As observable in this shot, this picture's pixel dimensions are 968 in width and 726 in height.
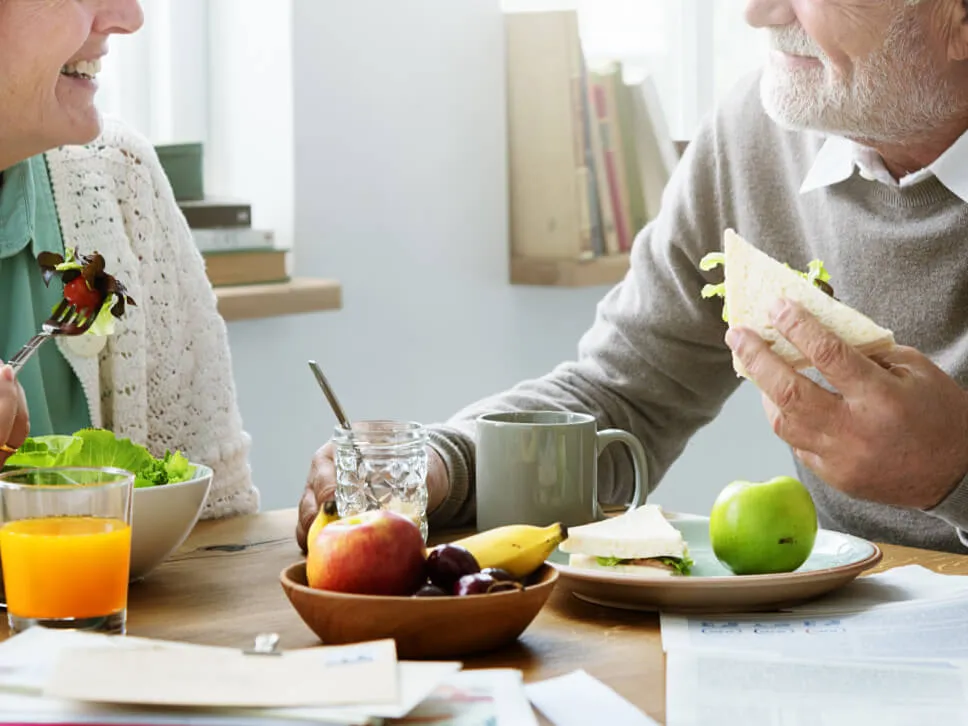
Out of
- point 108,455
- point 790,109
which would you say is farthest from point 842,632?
point 790,109

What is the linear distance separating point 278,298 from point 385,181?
1.39ft

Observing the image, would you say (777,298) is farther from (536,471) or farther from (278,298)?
(278,298)

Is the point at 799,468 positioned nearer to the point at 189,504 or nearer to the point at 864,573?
the point at 864,573

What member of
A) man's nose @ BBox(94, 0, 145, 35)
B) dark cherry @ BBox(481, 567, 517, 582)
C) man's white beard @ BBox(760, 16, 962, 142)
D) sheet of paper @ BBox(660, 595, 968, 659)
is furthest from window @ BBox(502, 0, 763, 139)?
dark cherry @ BBox(481, 567, 517, 582)

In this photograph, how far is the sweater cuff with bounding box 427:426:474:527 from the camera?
1404 millimetres

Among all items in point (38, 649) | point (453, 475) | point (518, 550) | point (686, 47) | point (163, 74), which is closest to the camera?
point (38, 649)

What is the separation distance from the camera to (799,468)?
6.03ft

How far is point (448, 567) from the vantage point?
3.14 ft

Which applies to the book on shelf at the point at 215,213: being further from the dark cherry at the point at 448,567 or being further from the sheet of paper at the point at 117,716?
the sheet of paper at the point at 117,716

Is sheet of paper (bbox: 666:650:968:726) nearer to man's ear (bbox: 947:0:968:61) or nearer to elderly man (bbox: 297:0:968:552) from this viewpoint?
elderly man (bbox: 297:0:968:552)

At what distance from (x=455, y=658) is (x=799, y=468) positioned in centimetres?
98

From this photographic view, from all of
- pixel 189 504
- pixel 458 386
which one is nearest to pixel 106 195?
pixel 189 504

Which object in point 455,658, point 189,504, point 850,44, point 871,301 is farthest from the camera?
point 871,301

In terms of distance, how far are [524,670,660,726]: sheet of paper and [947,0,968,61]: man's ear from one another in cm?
98
